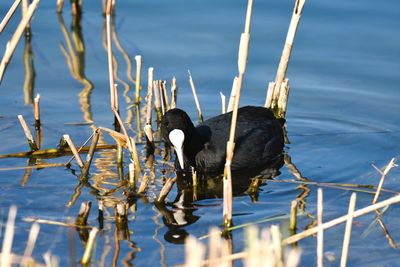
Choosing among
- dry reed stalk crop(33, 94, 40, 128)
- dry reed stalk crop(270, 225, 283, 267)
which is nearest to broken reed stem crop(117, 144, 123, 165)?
dry reed stalk crop(33, 94, 40, 128)

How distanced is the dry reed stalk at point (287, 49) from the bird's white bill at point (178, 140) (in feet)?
4.37

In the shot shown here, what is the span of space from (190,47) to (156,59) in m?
0.43

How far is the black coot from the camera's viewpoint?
6.87 metres

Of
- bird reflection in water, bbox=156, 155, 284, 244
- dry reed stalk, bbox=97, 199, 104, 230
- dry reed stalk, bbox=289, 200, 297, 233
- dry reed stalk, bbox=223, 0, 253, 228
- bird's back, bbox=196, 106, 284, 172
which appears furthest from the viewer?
bird's back, bbox=196, 106, 284, 172

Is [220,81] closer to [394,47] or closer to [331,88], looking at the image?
[331,88]

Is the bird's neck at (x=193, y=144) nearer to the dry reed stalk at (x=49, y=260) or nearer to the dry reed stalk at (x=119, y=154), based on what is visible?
the dry reed stalk at (x=119, y=154)

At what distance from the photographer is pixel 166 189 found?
586 cm

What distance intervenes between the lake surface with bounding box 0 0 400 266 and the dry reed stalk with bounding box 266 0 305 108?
0.37 metres

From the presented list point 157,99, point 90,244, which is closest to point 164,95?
point 157,99

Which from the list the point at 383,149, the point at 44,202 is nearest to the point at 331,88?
the point at 383,149

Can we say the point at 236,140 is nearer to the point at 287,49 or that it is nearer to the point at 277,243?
the point at 287,49

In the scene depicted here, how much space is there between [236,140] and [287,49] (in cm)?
95

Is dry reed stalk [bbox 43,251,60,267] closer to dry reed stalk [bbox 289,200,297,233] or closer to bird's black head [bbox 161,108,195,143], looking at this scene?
dry reed stalk [bbox 289,200,297,233]

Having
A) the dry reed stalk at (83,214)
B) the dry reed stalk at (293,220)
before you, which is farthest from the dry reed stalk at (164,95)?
the dry reed stalk at (293,220)
